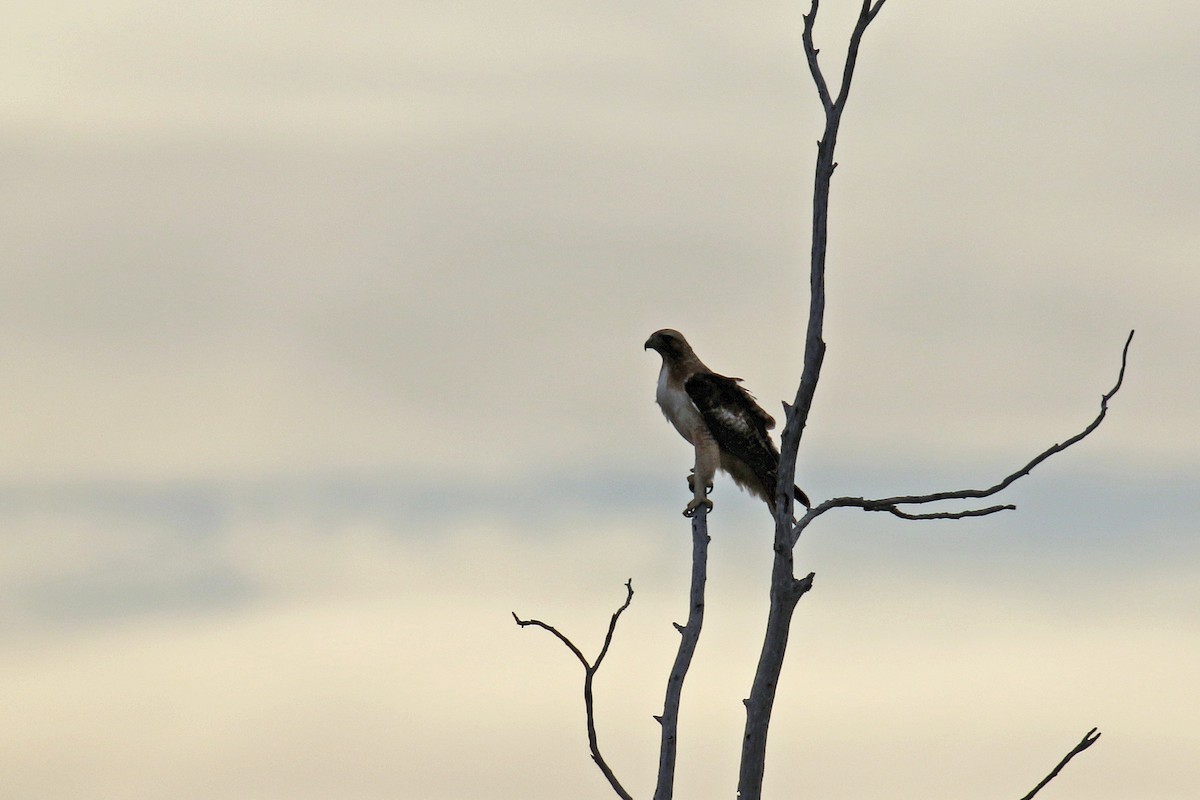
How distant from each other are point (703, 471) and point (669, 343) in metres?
1.84

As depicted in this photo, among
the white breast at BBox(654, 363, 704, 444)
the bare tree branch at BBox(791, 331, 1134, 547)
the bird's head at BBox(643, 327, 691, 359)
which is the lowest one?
the bare tree branch at BBox(791, 331, 1134, 547)

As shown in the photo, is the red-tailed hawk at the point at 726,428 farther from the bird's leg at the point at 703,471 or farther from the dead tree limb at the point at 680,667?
the dead tree limb at the point at 680,667

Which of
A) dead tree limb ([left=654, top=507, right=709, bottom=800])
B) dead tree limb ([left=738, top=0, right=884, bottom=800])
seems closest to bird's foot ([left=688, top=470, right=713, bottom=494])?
dead tree limb ([left=654, top=507, right=709, bottom=800])

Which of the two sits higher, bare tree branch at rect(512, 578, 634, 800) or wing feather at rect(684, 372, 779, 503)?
wing feather at rect(684, 372, 779, 503)

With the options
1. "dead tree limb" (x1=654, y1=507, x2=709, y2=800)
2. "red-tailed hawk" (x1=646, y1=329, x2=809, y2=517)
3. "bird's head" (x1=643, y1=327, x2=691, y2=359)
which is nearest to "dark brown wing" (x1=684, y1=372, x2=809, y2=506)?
"red-tailed hawk" (x1=646, y1=329, x2=809, y2=517)

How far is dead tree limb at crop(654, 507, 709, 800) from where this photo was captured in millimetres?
9945

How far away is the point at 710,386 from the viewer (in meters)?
15.2

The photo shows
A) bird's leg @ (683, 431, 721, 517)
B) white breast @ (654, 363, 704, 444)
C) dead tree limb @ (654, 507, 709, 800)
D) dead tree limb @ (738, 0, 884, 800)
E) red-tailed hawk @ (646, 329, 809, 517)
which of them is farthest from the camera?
white breast @ (654, 363, 704, 444)

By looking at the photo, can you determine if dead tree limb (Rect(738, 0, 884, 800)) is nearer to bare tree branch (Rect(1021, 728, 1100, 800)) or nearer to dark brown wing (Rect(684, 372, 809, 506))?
bare tree branch (Rect(1021, 728, 1100, 800))

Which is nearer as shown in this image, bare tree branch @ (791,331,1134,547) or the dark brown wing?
bare tree branch @ (791,331,1134,547)

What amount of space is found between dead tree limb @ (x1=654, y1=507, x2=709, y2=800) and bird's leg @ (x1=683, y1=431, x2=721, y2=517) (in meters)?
2.43

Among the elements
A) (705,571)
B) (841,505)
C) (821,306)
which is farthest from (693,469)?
(821,306)

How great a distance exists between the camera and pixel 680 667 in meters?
10.3

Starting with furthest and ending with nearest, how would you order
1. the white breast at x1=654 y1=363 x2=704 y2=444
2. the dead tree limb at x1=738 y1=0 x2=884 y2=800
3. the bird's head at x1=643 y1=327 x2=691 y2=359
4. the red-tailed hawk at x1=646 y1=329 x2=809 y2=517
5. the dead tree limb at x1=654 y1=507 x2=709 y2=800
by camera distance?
the bird's head at x1=643 y1=327 x2=691 y2=359 → the white breast at x1=654 y1=363 x2=704 y2=444 → the red-tailed hawk at x1=646 y1=329 x2=809 y2=517 → the dead tree limb at x1=654 y1=507 x2=709 y2=800 → the dead tree limb at x1=738 y1=0 x2=884 y2=800
